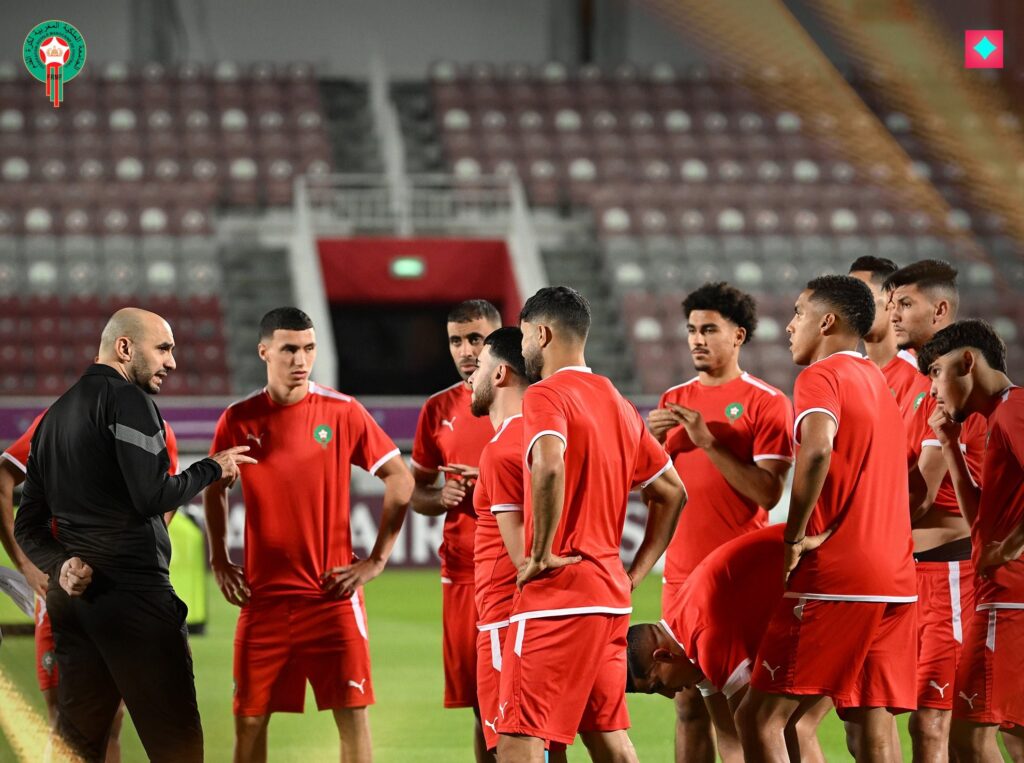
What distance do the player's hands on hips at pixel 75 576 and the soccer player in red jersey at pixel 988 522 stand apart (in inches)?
116

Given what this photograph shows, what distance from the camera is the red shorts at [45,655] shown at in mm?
5156

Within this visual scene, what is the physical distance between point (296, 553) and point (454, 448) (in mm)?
849

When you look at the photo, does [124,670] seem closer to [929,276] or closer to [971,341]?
[971,341]

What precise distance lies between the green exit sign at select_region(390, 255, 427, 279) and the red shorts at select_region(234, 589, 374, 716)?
45.2ft

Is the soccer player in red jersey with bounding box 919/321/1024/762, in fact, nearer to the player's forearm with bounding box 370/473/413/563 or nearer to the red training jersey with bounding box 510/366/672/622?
the red training jersey with bounding box 510/366/672/622

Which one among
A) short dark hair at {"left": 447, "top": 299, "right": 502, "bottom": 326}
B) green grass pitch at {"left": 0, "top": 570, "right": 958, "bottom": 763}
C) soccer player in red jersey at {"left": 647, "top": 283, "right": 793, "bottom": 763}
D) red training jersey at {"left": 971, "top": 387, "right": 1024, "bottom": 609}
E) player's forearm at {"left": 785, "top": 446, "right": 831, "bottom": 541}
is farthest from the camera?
green grass pitch at {"left": 0, "top": 570, "right": 958, "bottom": 763}

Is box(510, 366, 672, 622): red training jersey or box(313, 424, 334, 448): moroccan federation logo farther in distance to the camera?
box(313, 424, 334, 448): moroccan federation logo

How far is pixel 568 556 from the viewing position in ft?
12.9

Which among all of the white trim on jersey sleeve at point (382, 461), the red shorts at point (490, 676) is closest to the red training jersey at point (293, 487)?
the white trim on jersey sleeve at point (382, 461)

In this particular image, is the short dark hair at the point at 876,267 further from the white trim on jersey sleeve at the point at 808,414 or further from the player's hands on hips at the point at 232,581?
the player's hands on hips at the point at 232,581

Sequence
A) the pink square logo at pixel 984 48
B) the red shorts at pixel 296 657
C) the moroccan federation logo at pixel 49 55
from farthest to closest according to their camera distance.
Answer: the pink square logo at pixel 984 48, the moroccan federation logo at pixel 49 55, the red shorts at pixel 296 657

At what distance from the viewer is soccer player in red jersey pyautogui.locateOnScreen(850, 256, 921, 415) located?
4.98 meters

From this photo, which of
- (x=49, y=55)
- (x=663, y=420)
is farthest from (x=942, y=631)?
(x=49, y=55)

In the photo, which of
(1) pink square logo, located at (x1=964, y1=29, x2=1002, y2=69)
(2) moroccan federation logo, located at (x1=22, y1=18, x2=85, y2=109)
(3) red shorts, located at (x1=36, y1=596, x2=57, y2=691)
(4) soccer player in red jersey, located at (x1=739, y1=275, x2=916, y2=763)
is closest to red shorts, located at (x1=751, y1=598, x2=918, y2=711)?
(4) soccer player in red jersey, located at (x1=739, y1=275, x2=916, y2=763)
